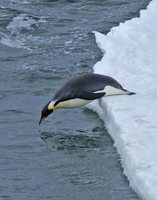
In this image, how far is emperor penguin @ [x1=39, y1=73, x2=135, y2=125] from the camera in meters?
8.28

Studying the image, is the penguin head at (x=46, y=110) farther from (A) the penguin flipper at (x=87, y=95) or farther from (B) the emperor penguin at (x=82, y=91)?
(A) the penguin flipper at (x=87, y=95)

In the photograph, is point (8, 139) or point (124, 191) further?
point (8, 139)

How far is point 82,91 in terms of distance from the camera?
8398 millimetres

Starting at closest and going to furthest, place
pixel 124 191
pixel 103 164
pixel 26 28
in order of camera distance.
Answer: pixel 124 191 → pixel 103 164 → pixel 26 28

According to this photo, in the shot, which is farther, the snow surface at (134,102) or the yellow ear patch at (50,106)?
the yellow ear patch at (50,106)

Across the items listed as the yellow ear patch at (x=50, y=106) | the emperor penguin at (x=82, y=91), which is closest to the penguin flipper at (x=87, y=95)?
A: the emperor penguin at (x=82, y=91)

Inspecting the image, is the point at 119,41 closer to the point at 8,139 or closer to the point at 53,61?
the point at 53,61

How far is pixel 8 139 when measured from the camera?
783cm

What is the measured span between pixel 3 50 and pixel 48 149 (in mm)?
4379

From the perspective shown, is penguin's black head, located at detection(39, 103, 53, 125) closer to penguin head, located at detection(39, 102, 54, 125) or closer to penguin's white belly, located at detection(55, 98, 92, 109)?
penguin head, located at detection(39, 102, 54, 125)

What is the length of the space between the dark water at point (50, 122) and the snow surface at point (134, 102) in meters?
0.17

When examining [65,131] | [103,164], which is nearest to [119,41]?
[65,131]

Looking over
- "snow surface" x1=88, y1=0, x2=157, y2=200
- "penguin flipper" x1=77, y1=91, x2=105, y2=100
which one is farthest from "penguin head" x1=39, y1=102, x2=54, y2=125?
"snow surface" x1=88, y1=0, x2=157, y2=200

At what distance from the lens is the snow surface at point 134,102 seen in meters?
6.57
